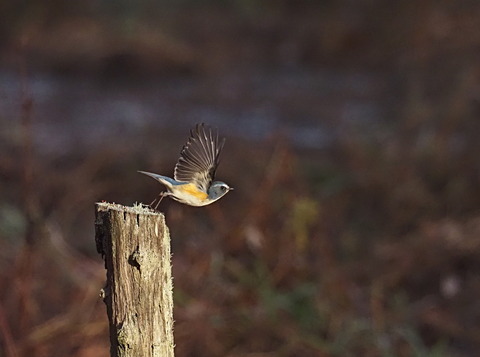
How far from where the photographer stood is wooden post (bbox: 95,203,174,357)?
1891mm

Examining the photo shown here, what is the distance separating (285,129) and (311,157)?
1.20 metres

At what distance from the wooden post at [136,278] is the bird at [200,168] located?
0.33 feet

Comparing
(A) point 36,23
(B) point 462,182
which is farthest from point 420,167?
(A) point 36,23

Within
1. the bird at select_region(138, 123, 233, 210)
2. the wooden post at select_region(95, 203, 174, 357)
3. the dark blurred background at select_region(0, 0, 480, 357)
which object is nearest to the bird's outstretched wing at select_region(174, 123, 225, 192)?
the bird at select_region(138, 123, 233, 210)

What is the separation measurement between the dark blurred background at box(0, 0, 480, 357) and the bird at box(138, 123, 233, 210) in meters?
1.76

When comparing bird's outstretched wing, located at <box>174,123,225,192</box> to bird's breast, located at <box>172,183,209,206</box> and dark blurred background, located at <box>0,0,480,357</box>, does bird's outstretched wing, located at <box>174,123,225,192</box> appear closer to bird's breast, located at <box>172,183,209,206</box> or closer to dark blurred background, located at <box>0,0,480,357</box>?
bird's breast, located at <box>172,183,209,206</box>

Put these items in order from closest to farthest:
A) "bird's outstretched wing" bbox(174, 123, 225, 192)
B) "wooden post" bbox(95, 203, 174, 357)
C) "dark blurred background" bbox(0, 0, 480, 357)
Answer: "wooden post" bbox(95, 203, 174, 357) → "bird's outstretched wing" bbox(174, 123, 225, 192) → "dark blurred background" bbox(0, 0, 480, 357)

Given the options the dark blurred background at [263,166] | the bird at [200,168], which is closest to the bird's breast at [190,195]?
the bird at [200,168]

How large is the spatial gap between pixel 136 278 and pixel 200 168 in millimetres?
282

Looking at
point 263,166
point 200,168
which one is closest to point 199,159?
point 200,168

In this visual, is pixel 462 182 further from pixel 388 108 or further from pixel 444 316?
pixel 388 108

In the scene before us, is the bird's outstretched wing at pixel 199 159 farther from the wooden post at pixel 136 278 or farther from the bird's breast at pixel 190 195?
the wooden post at pixel 136 278

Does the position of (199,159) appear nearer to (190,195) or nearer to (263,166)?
(190,195)

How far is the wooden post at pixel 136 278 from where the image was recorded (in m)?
1.89
